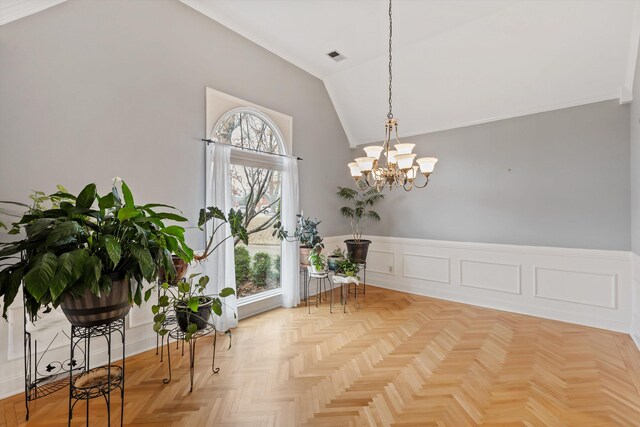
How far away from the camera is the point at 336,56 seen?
436cm

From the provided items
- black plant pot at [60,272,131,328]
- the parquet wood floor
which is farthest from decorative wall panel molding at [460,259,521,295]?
black plant pot at [60,272,131,328]

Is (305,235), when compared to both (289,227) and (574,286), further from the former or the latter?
(574,286)

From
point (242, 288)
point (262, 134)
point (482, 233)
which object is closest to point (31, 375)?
point (242, 288)

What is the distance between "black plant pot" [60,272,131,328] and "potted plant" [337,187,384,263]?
139 inches

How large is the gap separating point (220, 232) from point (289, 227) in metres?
1.10

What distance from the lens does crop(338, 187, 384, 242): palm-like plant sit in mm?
5273

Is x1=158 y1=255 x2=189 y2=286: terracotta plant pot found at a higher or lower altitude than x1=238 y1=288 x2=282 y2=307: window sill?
higher

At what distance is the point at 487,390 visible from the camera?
2.36 m

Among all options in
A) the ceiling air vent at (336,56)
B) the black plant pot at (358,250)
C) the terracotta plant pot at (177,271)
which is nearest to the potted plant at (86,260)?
the terracotta plant pot at (177,271)

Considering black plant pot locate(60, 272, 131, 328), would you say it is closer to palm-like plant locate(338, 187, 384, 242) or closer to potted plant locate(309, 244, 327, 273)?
potted plant locate(309, 244, 327, 273)

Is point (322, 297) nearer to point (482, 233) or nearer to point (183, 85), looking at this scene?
point (482, 233)

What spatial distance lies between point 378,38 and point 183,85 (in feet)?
8.13

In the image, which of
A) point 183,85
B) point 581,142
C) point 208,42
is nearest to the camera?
point 183,85

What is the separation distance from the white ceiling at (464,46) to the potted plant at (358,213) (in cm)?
167
